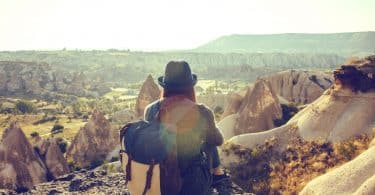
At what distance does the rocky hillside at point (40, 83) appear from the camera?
107875 millimetres

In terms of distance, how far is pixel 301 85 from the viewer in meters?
43.7

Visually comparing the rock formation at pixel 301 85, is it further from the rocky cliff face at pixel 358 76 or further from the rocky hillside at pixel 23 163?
the rocky hillside at pixel 23 163

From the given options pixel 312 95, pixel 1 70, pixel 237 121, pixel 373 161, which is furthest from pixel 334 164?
pixel 1 70

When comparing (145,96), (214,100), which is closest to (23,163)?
(145,96)

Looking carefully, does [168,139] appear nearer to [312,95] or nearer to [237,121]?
[237,121]

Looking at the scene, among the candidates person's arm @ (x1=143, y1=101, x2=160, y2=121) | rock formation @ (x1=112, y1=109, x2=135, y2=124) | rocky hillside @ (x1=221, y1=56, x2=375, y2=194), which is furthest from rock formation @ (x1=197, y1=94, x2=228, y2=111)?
person's arm @ (x1=143, y1=101, x2=160, y2=121)

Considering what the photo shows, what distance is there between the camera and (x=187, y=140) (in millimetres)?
5398

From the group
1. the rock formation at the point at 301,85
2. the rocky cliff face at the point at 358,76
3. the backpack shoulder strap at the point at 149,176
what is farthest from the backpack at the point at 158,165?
the rock formation at the point at 301,85

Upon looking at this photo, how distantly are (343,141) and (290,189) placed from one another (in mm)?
3151

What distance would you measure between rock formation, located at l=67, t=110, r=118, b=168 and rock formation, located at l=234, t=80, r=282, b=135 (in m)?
10.1

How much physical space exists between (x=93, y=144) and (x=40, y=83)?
87.6m

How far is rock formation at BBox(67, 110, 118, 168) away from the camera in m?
32.6

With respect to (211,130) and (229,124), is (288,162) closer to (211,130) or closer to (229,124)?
(229,124)

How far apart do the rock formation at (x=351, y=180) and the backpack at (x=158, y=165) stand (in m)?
8.85
